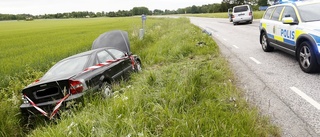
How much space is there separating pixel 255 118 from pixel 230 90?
134 centimetres

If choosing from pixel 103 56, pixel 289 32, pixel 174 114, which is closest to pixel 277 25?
pixel 289 32

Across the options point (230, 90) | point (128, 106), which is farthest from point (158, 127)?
point (230, 90)

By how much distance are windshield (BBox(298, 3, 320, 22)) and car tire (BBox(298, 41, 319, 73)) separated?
718mm

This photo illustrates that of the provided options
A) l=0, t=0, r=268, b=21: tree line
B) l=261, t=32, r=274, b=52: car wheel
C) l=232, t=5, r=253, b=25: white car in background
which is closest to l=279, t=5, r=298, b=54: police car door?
l=261, t=32, r=274, b=52: car wheel

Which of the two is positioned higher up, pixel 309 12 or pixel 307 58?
pixel 309 12

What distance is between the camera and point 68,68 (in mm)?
6266

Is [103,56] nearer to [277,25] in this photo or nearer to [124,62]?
[124,62]

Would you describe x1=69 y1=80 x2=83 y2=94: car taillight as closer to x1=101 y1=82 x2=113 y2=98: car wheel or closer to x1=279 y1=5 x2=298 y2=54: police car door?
x1=101 y1=82 x2=113 y2=98: car wheel

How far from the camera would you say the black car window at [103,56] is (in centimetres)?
699

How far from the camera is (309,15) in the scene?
6605 mm

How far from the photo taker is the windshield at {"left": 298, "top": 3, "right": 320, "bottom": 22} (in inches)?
254

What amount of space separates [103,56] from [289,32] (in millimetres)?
5182

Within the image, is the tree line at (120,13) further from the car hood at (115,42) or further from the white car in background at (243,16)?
the car hood at (115,42)

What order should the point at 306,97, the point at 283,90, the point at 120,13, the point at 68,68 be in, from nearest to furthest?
1. the point at 306,97
2. the point at 283,90
3. the point at 68,68
4. the point at 120,13
